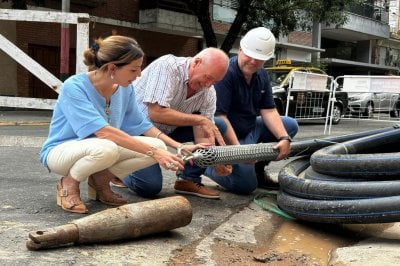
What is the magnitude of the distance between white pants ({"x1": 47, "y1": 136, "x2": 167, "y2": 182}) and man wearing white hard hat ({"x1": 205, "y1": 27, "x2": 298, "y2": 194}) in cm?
100

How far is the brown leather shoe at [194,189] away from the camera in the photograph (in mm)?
4215

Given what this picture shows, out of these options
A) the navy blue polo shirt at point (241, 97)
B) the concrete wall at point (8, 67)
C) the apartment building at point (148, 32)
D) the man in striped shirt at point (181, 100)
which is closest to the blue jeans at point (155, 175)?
the man in striped shirt at point (181, 100)

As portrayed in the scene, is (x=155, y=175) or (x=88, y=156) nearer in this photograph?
(x=88, y=156)

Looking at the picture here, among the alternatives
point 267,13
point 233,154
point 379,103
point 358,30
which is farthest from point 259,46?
point 358,30

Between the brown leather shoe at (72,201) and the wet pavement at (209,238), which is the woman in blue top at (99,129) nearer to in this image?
the brown leather shoe at (72,201)

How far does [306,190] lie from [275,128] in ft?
2.84

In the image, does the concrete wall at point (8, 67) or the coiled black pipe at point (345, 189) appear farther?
the concrete wall at point (8, 67)

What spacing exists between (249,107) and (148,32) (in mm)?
16434

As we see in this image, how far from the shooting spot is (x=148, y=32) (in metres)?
20.1

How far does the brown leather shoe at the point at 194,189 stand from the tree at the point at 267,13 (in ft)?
41.5

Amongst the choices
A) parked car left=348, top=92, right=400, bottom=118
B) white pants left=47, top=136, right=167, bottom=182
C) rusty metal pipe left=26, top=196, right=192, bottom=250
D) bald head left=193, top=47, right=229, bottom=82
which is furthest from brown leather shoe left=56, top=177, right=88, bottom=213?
parked car left=348, top=92, right=400, bottom=118

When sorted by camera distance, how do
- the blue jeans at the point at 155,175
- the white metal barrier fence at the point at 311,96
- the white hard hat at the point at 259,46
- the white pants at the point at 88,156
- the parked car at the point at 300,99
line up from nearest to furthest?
the white pants at the point at 88,156 < the blue jeans at the point at 155,175 < the white hard hat at the point at 259,46 < the white metal barrier fence at the point at 311,96 < the parked car at the point at 300,99

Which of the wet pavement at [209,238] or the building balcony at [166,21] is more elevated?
the building balcony at [166,21]

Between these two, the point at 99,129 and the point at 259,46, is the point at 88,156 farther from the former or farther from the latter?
the point at 259,46
